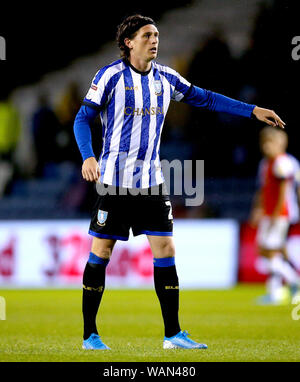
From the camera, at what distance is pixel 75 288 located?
1128cm

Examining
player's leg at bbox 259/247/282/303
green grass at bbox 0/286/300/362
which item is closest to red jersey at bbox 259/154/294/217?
player's leg at bbox 259/247/282/303

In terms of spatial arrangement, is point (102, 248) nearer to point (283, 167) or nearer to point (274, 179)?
point (283, 167)

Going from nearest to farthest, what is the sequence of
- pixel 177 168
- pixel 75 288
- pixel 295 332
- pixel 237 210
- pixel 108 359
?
pixel 108 359, pixel 295 332, pixel 75 288, pixel 237 210, pixel 177 168

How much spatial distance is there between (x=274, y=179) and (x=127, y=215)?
17.4 ft

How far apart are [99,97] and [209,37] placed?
9053 millimetres

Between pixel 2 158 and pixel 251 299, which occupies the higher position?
pixel 2 158

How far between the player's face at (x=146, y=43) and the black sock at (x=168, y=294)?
1.19 meters

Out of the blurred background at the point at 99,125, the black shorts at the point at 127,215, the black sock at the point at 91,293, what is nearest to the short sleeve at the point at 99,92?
the black shorts at the point at 127,215

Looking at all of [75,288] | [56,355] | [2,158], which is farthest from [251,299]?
[2,158]

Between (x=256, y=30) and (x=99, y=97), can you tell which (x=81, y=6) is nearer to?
(x=256, y=30)

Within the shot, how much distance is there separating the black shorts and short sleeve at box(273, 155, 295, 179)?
15.8 feet

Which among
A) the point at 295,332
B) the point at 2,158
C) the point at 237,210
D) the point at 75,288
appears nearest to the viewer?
the point at 295,332

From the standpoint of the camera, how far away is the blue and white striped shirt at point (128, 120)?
4641 millimetres

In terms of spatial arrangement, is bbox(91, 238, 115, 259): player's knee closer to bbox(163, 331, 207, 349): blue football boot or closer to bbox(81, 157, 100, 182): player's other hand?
bbox(81, 157, 100, 182): player's other hand
